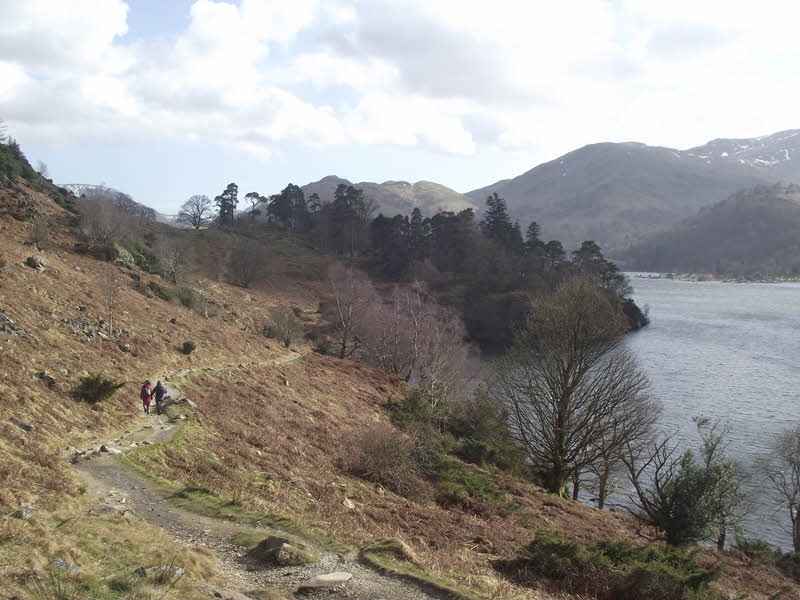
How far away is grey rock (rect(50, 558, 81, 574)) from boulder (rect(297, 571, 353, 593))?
3.01 meters

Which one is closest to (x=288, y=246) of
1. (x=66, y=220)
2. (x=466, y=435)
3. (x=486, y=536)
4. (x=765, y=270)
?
(x=66, y=220)

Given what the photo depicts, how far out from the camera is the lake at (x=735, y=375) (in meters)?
32.0

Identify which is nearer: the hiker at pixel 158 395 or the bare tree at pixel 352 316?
the hiker at pixel 158 395

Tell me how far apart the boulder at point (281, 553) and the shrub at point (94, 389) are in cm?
950

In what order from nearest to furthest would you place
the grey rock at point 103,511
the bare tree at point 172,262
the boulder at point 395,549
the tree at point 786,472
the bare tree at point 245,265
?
the grey rock at point 103,511 < the boulder at point 395,549 < the tree at point 786,472 < the bare tree at point 172,262 < the bare tree at point 245,265

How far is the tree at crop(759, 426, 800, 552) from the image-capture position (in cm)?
2616

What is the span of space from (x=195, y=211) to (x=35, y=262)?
9237 centimetres

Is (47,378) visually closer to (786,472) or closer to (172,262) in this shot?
(786,472)

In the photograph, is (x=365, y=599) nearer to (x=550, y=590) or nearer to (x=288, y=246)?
(x=550, y=590)

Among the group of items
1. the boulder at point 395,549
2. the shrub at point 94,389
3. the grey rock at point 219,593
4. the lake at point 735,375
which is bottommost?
the lake at point 735,375

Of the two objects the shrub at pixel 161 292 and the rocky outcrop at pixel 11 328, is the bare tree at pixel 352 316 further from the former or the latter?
the rocky outcrop at pixel 11 328

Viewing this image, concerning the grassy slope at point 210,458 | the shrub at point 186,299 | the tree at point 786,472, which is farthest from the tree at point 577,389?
the shrub at point 186,299

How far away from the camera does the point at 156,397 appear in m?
17.0

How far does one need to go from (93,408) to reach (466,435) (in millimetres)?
20499
